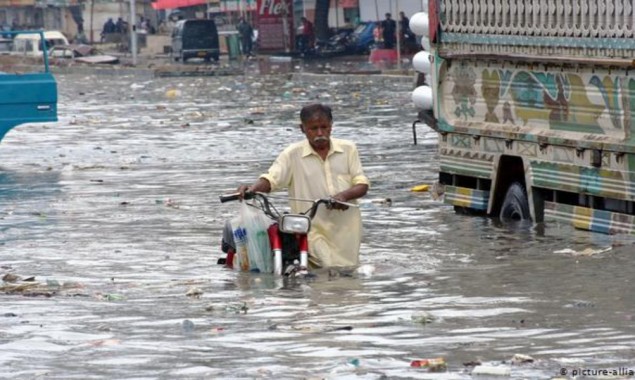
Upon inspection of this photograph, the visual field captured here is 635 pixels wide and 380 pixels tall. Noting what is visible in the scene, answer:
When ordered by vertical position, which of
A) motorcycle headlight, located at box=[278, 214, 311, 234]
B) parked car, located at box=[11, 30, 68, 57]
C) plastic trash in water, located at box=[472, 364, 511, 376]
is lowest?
plastic trash in water, located at box=[472, 364, 511, 376]

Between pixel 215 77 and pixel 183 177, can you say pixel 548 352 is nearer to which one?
pixel 183 177

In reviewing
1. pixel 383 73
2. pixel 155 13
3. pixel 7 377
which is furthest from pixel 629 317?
pixel 155 13

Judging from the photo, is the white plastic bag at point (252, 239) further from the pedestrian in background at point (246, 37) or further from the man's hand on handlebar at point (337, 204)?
the pedestrian in background at point (246, 37)

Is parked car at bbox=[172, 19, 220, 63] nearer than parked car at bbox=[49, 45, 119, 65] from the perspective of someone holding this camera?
Yes

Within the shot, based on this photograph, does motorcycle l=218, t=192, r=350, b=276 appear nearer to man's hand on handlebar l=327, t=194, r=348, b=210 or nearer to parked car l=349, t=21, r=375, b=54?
man's hand on handlebar l=327, t=194, r=348, b=210

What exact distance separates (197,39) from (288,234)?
47.6m

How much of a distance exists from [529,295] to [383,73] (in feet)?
110

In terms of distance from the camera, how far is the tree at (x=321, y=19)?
61834 millimetres

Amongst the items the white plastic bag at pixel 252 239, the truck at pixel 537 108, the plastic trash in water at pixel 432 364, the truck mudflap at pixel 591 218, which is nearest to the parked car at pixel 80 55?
the truck at pixel 537 108

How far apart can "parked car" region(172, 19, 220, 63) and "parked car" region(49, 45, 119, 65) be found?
251 centimetres

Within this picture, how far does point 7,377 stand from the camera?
746 centimetres

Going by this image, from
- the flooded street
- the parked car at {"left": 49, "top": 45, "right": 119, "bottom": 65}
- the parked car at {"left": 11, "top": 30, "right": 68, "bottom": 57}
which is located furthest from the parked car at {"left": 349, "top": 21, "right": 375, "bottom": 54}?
the flooded street

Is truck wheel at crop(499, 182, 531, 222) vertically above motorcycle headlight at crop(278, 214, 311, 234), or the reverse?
motorcycle headlight at crop(278, 214, 311, 234)

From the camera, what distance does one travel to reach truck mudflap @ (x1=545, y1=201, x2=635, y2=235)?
12.0 metres
